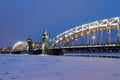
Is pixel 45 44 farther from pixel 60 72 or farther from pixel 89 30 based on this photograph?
pixel 60 72

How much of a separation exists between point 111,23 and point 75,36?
31.8m

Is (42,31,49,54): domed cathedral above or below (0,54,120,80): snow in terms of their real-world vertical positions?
above

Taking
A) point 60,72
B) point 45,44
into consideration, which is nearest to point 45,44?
point 45,44

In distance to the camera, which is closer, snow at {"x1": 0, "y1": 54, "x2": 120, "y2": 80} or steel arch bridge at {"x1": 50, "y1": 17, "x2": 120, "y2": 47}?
snow at {"x1": 0, "y1": 54, "x2": 120, "y2": 80}

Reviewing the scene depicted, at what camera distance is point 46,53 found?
5881 inches

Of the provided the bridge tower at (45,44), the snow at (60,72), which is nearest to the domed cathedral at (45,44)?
the bridge tower at (45,44)

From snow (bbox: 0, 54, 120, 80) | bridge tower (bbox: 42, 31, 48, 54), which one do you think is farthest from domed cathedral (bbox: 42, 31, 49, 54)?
snow (bbox: 0, 54, 120, 80)

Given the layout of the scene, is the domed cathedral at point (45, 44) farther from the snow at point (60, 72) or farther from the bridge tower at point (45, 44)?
the snow at point (60, 72)

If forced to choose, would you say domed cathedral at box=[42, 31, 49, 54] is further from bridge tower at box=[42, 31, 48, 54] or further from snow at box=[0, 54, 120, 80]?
snow at box=[0, 54, 120, 80]

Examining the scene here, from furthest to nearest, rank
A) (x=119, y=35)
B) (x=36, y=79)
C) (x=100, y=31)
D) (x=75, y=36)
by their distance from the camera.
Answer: (x=75, y=36), (x=100, y=31), (x=119, y=35), (x=36, y=79)

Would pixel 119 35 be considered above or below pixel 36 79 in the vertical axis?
above

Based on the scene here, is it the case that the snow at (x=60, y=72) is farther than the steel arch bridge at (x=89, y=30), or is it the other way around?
the steel arch bridge at (x=89, y=30)

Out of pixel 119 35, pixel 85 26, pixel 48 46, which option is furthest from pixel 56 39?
pixel 119 35

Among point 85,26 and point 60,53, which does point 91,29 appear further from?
point 60,53
